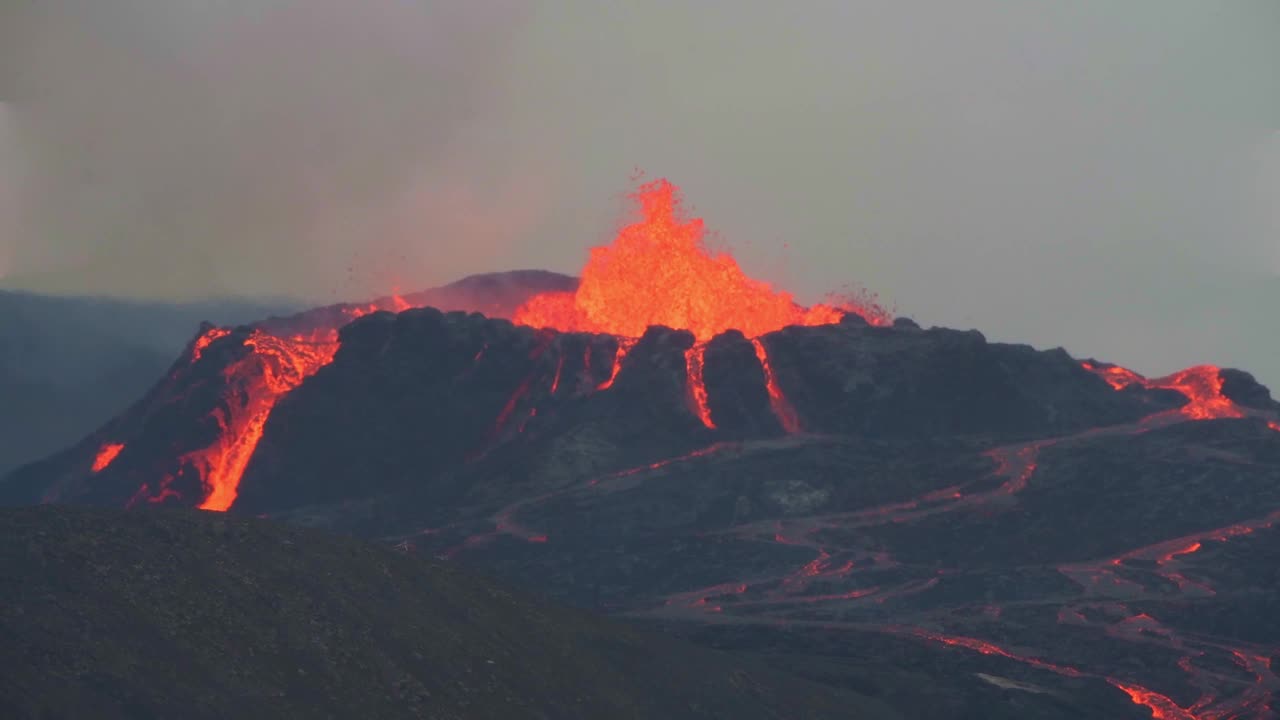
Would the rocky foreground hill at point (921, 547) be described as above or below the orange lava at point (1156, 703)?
above

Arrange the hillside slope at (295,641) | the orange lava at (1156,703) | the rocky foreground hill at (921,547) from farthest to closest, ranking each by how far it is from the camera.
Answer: the rocky foreground hill at (921,547)
the orange lava at (1156,703)
the hillside slope at (295,641)

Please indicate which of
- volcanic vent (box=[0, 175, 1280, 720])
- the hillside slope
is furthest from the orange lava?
the hillside slope

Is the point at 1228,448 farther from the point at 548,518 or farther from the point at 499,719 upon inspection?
the point at 499,719

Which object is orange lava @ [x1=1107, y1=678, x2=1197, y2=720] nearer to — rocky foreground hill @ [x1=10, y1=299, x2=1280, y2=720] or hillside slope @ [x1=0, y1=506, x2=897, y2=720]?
rocky foreground hill @ [x1=10, y1=299, x2=1280, y2=720]

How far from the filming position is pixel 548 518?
182 metres

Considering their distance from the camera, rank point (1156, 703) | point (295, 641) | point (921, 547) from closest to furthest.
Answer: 1. point (295, 641)
2. point (1156, 703)
3. point (921, 547)

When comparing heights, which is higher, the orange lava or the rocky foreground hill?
the rocky foreground hill

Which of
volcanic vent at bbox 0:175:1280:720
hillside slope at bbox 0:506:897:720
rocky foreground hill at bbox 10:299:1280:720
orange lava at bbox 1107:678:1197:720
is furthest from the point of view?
volcanic vent at bbox 0:175:1280:720

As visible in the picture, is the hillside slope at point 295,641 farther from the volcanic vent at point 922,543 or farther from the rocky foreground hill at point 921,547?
the volcanic vent at point 922,543

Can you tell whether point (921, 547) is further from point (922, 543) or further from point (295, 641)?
point (295, 641)

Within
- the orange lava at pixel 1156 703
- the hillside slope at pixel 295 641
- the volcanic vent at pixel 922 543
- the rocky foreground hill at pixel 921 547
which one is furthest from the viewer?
the volcanic vent at pixel 922 543

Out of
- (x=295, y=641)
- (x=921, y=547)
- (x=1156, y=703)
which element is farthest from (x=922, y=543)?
(x=295, y=641)

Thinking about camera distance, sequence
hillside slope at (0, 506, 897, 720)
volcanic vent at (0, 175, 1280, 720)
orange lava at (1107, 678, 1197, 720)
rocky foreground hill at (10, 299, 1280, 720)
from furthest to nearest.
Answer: volcanic vent at (0, 175, 1280, 720), rocky foreground hill at (10, 299, 1280, 720), orange lava at (1107, 678, 1197, 720), hillside slope at (0, 506, 897, 720)

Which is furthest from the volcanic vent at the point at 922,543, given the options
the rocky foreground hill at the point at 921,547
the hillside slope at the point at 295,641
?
the hillside slope at the point at 295,641
